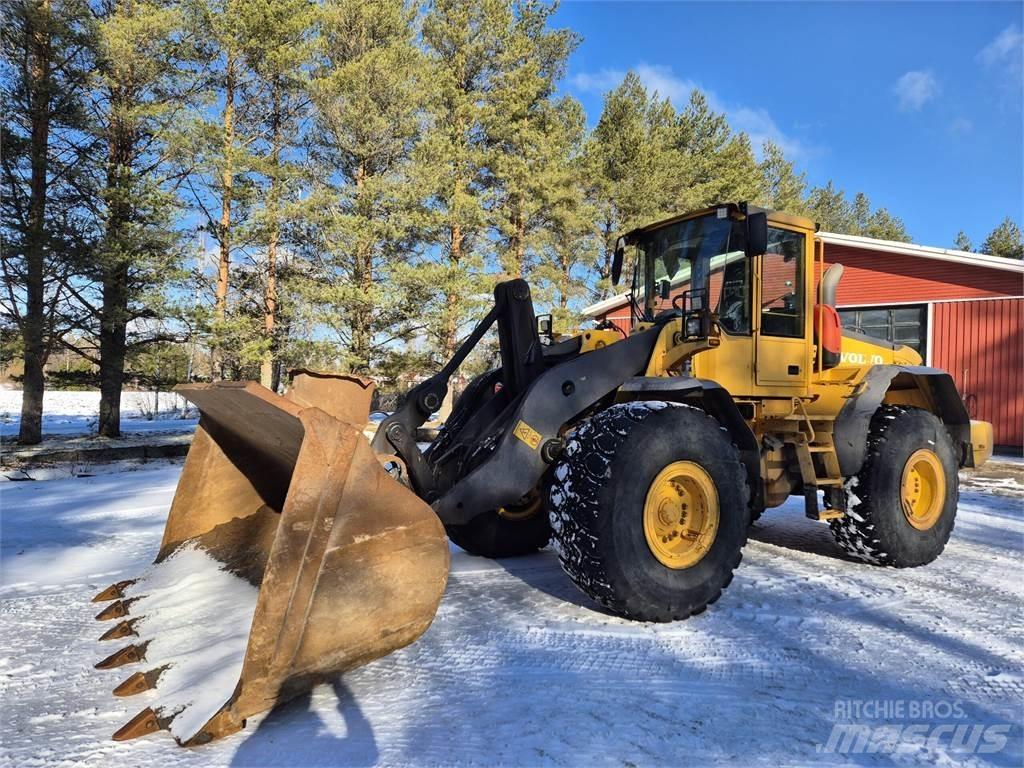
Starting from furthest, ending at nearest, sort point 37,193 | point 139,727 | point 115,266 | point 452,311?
point 452,311 < point 115,266 < point 37,193 < point 139,727

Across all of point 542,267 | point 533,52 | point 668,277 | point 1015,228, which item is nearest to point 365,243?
point 542,267

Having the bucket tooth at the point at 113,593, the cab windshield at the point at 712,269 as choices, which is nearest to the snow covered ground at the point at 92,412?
the bucket tooth at the point at 113,593

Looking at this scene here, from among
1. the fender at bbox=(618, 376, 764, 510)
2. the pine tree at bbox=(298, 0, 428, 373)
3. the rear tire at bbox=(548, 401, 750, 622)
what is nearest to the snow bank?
the rear tire at bbox=(548, 401, 750, 622)

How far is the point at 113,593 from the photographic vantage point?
3.69 metres

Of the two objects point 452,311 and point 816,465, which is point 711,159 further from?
point 816,465

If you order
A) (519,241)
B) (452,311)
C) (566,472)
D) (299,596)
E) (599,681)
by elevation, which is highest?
(519,241)

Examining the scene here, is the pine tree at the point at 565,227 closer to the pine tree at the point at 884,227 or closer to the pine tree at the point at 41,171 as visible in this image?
the pine tree at the point at 41,171

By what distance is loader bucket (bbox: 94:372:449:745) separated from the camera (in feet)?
7.45

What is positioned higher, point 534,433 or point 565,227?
point 565,227

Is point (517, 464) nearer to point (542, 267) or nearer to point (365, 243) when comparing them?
point (365, 243)

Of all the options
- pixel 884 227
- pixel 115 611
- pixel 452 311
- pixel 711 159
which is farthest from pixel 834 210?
pixel 115 611

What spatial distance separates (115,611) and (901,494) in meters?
5.27

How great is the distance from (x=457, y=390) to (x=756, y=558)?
1514cm

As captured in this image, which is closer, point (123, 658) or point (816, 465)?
point (123, 658)
